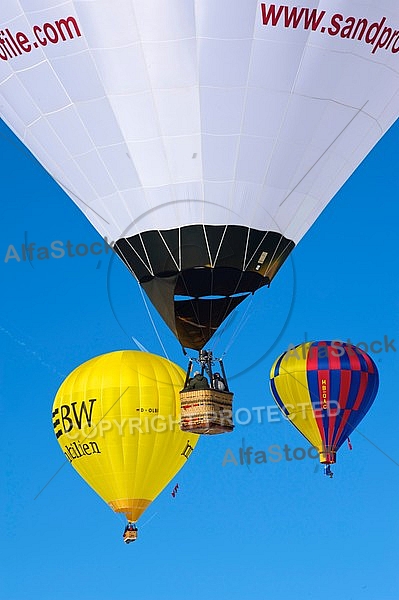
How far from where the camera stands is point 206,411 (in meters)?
16.1

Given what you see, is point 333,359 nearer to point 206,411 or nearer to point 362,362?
point 362,362

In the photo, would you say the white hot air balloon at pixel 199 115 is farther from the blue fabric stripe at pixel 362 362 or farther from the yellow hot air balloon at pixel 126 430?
the blue fabric stripe at pixel 362 362

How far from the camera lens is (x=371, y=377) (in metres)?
22.1

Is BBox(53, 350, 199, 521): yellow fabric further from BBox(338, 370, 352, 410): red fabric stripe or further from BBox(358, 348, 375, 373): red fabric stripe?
BBox(358, 348, 375, 373): red fabric stripe

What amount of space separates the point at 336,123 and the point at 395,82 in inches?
34.0

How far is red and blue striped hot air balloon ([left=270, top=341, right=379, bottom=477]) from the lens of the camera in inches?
863

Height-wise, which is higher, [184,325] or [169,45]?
[169,45]

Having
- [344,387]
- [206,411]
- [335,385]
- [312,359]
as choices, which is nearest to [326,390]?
[335,385]

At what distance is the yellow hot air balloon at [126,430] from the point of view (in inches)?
822

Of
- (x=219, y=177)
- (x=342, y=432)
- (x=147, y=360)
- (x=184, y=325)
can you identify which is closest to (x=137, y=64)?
(x=219, y=177)

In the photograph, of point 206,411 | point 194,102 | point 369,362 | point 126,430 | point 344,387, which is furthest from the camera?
point 369,362

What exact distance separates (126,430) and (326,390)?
9.83 feet

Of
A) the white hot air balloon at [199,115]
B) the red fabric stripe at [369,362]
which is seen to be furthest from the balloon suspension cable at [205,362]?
the red fabric stripe at [369,362]

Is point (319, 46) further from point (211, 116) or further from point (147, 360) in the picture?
point (147, 360)
